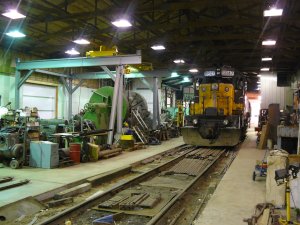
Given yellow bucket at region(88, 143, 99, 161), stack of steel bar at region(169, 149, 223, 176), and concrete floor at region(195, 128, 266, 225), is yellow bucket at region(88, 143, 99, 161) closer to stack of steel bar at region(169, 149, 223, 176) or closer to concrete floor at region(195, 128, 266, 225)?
stack of steel bar at region(169, 149, 223, 176)

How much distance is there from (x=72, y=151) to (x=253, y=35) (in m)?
8.93

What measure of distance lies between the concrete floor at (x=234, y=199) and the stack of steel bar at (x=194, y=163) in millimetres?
1081

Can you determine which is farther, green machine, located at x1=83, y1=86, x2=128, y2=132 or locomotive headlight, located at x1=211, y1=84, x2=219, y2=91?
green machine, located at x1=83, y1=86, x2=128, y2=132

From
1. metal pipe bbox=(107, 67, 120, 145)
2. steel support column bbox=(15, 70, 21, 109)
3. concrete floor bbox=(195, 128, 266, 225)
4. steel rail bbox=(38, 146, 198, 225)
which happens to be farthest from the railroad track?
→ steel support column bbox=(15, 70, 21, 109)

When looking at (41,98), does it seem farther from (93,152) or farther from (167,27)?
(93,152)

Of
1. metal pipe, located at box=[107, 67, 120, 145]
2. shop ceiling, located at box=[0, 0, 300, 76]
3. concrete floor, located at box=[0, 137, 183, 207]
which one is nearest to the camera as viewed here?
concrete floor, located at box=[0, 137, 183, 207]

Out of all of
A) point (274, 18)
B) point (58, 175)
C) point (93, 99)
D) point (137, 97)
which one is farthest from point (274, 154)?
point (137, 97)

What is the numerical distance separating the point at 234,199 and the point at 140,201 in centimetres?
172

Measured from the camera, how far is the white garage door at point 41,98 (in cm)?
1795

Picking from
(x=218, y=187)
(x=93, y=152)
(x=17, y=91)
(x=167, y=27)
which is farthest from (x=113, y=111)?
(x=218, y=187)

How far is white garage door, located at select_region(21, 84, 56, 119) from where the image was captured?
17.9 meters

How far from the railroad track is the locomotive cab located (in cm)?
440

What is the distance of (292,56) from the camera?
66.3 ft

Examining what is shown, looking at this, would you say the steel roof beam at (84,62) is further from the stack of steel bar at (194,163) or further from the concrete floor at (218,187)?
the concrete floor at (218,187)
